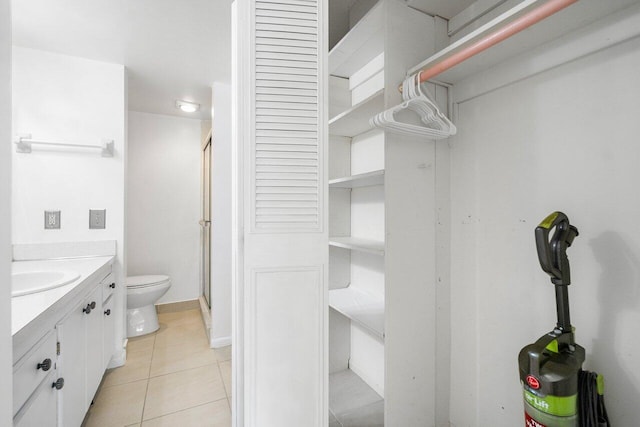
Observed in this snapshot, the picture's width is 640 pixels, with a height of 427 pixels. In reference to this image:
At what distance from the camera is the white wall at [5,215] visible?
557 mm

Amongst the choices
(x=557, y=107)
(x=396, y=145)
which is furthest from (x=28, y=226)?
(x=557, y=107)

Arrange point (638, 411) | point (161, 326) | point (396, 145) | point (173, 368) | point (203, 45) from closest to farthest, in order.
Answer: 1. point (638, 411)
2. point (396, 145)
3. point (203, 45)
4. point (173, 368)
5. point (161, 326)

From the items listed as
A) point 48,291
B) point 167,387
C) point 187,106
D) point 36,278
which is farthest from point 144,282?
point 187,106

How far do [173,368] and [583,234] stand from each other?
2664 mm

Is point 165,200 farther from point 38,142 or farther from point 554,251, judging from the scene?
point 554,251

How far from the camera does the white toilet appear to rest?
106 inches

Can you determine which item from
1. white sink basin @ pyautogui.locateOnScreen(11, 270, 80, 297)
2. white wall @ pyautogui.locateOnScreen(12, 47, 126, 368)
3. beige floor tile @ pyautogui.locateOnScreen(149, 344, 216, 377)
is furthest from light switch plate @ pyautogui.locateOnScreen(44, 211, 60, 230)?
beige floor tile @ pyautogui.locateOnScreen(149, 344, 216, 377)

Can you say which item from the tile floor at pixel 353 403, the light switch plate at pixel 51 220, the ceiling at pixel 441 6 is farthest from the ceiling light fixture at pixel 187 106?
the tile floor at pixel 353 403

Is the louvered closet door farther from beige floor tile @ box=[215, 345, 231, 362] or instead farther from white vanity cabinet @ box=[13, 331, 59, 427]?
beige floor tile @ box=[215, 345, 231, 362]

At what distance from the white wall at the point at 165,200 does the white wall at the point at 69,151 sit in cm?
114

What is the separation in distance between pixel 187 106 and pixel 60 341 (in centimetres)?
257

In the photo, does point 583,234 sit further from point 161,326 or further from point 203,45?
point 161,326

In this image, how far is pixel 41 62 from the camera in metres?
2.10

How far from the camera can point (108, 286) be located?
6.78ft
